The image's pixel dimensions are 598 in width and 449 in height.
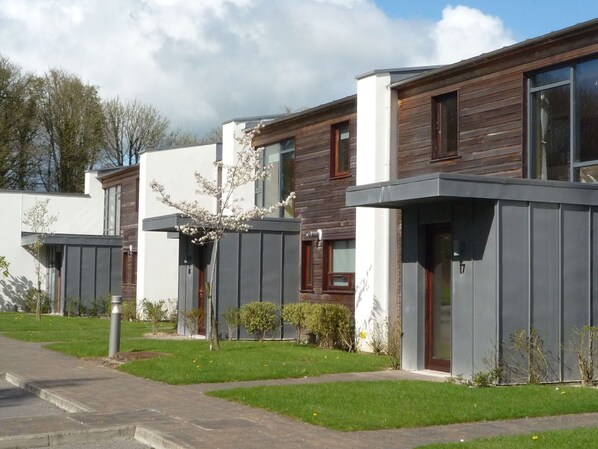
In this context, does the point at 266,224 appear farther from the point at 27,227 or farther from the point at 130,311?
the point at 27,227

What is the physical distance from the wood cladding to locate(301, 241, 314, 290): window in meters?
4.70

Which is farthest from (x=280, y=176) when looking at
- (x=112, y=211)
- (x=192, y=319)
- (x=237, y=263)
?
(x=112, y=211)

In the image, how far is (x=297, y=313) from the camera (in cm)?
2141

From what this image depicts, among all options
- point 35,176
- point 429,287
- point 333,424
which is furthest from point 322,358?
point 35,176

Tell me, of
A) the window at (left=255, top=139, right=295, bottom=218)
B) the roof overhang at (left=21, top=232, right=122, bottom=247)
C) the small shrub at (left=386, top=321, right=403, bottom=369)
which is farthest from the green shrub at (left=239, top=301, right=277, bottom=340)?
the roof overhang at (left=21, top=232, right=122, bottom=247)

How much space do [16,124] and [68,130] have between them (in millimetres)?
3695

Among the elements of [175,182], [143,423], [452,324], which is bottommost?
[143,423]

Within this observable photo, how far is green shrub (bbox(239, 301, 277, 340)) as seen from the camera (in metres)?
22.6

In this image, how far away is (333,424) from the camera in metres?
10.6

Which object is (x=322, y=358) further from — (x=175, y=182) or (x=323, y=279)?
(x=175, y=182)

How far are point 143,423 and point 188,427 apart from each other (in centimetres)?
59

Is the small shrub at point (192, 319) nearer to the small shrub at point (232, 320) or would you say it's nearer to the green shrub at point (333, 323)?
the small shrub at point (232, 320)

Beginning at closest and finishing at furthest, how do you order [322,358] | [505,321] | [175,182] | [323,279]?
[505,321] → [322,358] → [323,279] → [175,182]

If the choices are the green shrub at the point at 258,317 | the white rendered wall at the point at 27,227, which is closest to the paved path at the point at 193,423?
the green shrub at the point at 258,317
